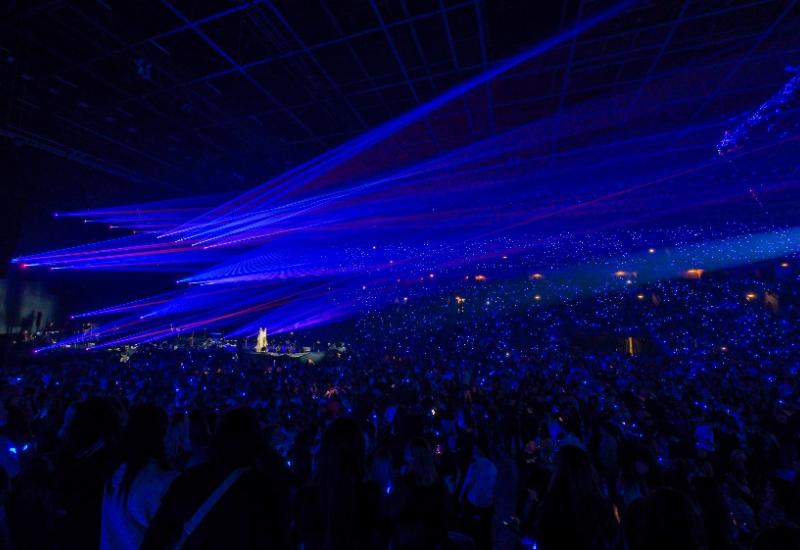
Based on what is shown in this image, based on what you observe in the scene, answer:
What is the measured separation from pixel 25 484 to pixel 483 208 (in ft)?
55.2

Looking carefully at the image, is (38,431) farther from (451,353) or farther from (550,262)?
(550,262)

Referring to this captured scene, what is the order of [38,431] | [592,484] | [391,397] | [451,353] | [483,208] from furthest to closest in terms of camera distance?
[451,353] < [483,208] < [391,397] < [38,431] < [592,484]

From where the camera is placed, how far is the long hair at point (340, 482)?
7.20 ft

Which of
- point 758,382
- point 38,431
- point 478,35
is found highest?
point 478,35

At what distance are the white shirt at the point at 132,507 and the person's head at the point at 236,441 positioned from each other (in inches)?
16.1

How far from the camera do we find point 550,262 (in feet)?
103

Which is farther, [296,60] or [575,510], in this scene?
[296,60]

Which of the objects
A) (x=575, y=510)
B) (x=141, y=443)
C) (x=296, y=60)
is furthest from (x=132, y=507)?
(x=296, y=60)

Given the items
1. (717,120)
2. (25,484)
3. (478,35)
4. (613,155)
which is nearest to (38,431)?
(25,484)

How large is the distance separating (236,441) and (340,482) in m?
0.69

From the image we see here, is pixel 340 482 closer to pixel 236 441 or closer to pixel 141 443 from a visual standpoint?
pixel 236 441

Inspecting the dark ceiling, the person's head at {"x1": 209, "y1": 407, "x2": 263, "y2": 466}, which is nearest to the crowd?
the person's head at {"x1": 209, "y1": 407, "x2": 263, "y2": 466}

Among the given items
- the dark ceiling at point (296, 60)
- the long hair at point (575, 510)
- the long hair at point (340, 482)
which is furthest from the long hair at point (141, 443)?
the dark ceiling at point (296, 60)

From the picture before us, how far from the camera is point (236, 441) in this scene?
199cm
